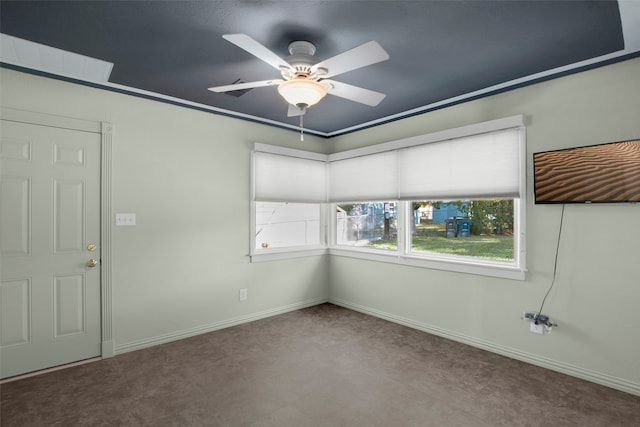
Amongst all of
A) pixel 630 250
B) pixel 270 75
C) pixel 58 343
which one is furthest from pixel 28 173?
pixel 630 250

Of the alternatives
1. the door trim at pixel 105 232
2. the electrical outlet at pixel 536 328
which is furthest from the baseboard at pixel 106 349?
the electrical outlet at pixel 536 328

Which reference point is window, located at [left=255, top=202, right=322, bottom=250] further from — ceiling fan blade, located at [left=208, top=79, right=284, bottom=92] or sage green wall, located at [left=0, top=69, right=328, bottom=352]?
ceiling fan blade, located at [left=208, top=79, right=284, bottom=92]

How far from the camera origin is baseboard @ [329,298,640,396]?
8.11 feet

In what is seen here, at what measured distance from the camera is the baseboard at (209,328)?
3.15 metres

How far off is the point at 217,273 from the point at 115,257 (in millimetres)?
1038

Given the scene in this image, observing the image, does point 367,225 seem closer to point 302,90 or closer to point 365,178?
point 365,178

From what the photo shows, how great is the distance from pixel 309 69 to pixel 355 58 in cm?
39

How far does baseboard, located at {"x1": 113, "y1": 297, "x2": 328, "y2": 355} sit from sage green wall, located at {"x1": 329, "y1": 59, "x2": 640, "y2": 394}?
1.83m

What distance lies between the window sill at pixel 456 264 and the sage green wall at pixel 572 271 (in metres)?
0.07

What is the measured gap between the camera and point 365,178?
14.2 ft

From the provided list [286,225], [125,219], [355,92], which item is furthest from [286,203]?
[355,92]

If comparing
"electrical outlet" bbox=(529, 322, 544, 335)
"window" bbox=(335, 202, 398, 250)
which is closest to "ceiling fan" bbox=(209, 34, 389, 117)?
"window" bbox=(335, 202, 398, 250)

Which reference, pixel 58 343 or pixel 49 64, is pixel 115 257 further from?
pixel 49 64

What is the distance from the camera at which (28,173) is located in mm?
2670
